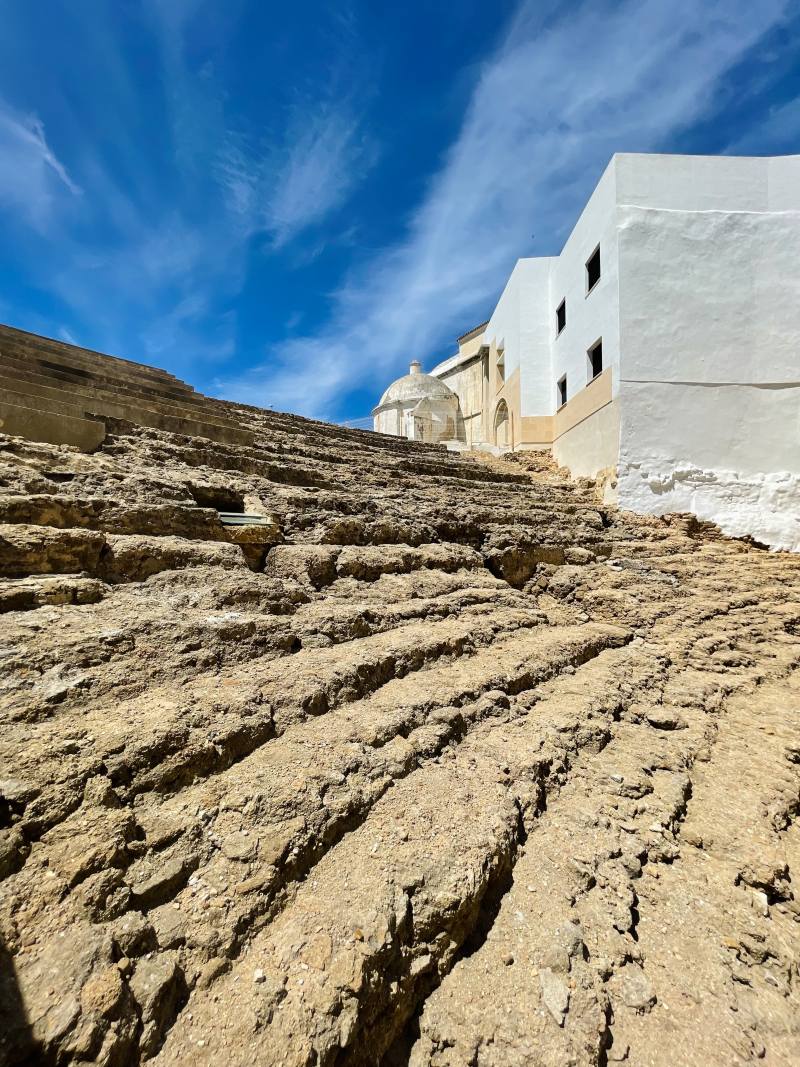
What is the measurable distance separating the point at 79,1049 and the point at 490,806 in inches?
65.9

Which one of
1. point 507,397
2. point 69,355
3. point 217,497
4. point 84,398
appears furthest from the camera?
point 507,397

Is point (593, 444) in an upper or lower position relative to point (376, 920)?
upper

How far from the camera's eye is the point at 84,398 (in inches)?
200

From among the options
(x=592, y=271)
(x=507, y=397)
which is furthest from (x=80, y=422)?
(x=507, y=397)

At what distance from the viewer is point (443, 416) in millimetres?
22078

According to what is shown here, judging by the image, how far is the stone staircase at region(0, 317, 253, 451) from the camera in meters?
3.88

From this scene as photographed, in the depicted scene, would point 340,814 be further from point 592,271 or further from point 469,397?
point 469,397

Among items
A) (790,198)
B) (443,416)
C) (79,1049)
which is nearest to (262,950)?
(79,1049)

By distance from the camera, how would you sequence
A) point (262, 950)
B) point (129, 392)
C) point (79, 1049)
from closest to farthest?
point (79, 1049) < point (262, 950) < point (129, 392)

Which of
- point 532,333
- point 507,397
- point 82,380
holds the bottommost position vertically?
point 82,380

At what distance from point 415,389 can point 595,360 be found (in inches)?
509

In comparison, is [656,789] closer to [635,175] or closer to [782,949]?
[782,949]

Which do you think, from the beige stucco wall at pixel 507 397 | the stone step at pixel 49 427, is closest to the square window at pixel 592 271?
the beige stucco wall at pixel 507 397

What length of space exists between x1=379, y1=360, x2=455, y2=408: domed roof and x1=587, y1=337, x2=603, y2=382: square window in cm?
1213
